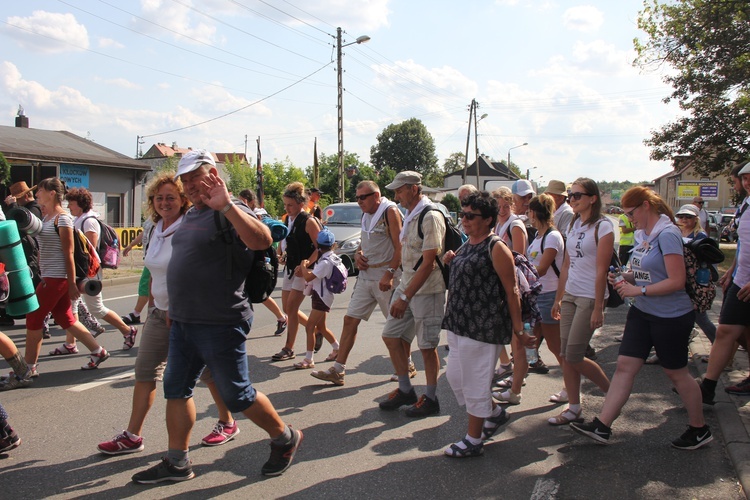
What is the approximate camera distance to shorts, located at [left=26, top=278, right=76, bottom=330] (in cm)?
556

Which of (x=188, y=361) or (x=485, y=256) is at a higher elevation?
(x=485, y=256)

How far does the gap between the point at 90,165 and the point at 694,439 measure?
964 inches

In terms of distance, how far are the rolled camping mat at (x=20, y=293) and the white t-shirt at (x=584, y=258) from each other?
4209 mm

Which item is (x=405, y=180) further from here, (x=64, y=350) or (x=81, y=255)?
(x=64, y=350)

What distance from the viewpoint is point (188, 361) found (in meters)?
3.59

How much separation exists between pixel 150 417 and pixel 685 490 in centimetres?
376

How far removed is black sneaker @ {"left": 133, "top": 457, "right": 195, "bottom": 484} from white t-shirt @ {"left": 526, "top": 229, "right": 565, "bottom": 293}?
3.40m

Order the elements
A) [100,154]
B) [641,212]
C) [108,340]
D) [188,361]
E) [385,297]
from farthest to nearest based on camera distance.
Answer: [100,154]
[108,340]
[385,297]
[641,212]
[188,361]

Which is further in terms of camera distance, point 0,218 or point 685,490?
point 0,218

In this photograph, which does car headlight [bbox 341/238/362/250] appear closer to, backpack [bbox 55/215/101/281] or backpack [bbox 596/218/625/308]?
backpack [bbox 55/215/101/281]

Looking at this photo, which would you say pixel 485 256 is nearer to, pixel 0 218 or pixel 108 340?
pixel 0 218

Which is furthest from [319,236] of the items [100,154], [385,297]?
[100,154]

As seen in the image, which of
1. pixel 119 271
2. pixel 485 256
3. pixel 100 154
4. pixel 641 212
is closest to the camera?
pixel 485 256

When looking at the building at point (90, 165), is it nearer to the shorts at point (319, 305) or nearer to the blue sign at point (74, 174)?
the blue sign at point (74, 174)
